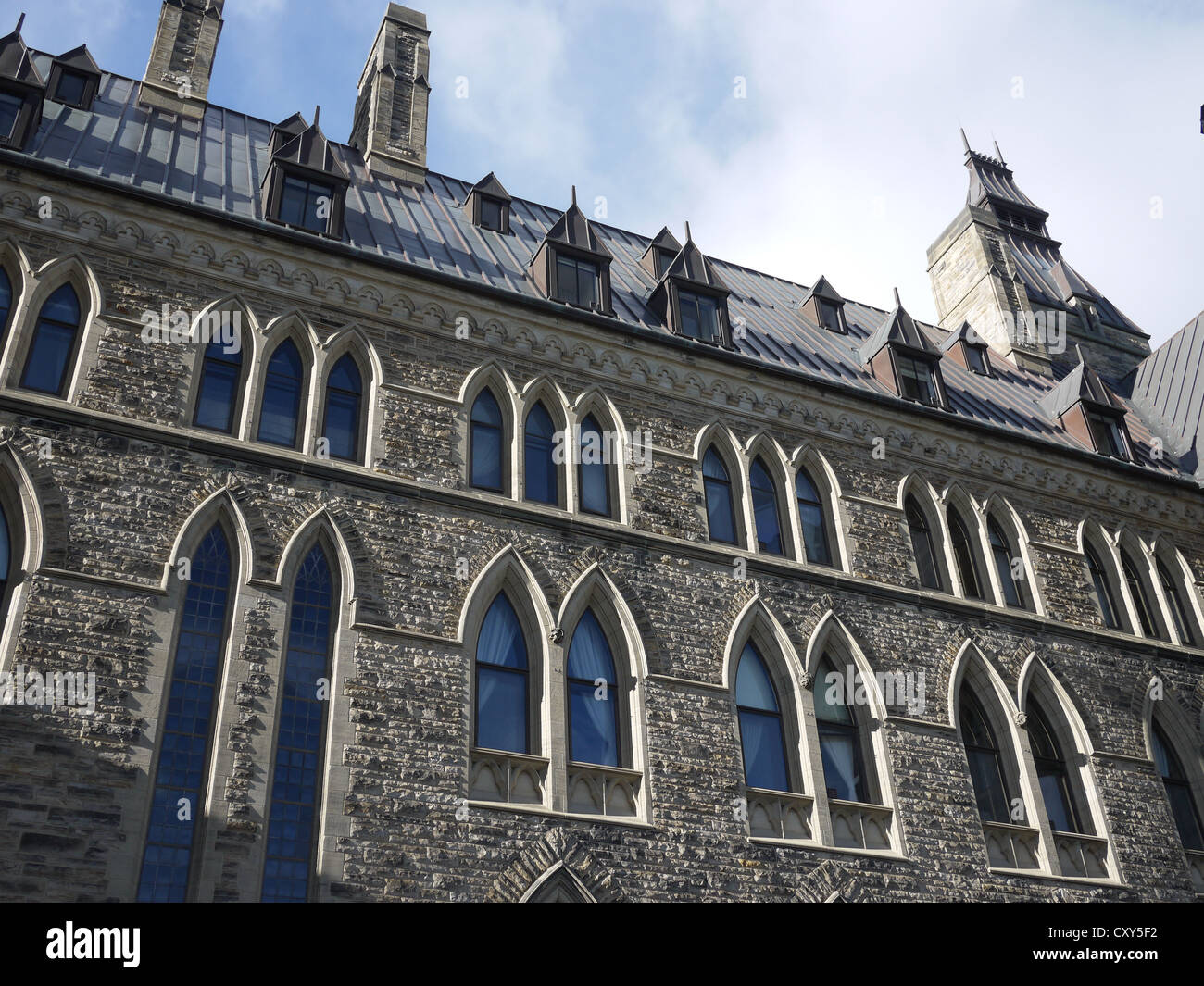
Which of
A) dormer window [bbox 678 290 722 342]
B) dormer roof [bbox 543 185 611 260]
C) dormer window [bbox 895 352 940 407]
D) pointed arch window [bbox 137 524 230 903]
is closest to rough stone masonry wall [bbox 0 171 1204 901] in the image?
pointed arch window [bbox 137 524 230 903]

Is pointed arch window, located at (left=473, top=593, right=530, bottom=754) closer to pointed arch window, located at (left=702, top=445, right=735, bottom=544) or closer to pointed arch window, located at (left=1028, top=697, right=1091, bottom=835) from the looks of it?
pointed arch window, located at (left=702, top=445, right=735, bottom=544)

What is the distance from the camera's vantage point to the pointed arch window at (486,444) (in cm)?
1498

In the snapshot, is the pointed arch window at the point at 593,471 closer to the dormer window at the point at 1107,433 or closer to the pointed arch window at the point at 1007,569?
the pointed arch window at the point at 1007,569

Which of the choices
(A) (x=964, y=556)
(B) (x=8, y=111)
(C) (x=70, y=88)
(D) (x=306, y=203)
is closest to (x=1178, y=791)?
(A) (x=964, y=556)

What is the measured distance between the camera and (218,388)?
46.3ft

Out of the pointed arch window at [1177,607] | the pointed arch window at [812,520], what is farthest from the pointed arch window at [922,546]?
the pointed arch window at [1177,607]

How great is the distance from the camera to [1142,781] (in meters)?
16.7

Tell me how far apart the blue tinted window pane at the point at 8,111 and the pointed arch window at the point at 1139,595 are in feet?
56.2

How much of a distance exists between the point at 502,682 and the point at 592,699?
1.08 metres

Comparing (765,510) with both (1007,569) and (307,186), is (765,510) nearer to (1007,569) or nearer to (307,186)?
(1007,569)

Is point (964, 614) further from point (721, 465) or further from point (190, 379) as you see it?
point (190, 379)
